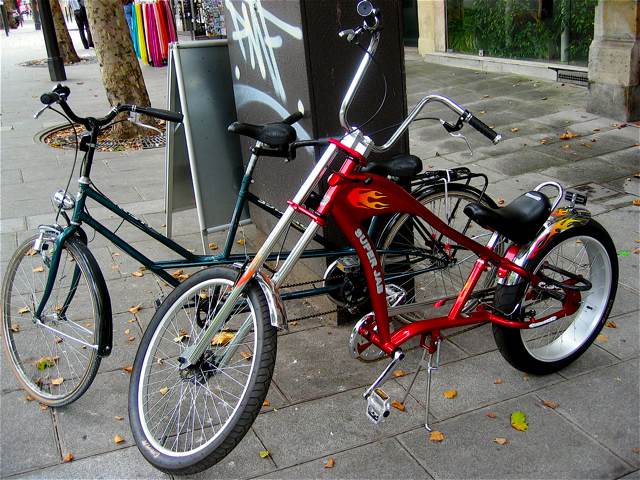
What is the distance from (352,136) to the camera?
291 cm

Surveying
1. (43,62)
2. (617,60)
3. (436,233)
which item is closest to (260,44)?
(436,233)

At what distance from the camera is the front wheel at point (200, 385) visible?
2703 millimetres

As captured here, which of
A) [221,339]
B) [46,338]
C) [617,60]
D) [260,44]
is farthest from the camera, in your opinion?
[617,60]

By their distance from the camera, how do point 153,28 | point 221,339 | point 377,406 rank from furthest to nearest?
point 153,28 < point 221,339 < point 377,406

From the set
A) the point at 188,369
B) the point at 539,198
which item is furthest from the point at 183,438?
the point at 539,198

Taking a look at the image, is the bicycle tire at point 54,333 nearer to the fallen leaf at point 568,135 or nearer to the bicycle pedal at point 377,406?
the bicycle pedal at point 377,406

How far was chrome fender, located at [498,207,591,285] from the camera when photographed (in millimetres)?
3225

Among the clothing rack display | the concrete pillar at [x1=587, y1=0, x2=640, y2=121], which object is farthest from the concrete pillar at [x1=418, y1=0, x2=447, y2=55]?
the clothing rack display

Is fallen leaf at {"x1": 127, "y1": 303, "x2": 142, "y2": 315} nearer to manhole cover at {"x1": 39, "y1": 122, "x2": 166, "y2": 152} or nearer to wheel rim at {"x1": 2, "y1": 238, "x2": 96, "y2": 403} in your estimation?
wheel rim at {"x1": 2, "y1": 238, "x2": 96, "y2": 403}

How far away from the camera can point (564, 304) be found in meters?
3.43

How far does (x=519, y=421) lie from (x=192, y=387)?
4.84 ft

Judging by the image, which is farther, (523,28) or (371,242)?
(523,28)

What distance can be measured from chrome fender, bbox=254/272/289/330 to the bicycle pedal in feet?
1.62

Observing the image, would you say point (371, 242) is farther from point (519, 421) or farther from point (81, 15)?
point (81, 15)
